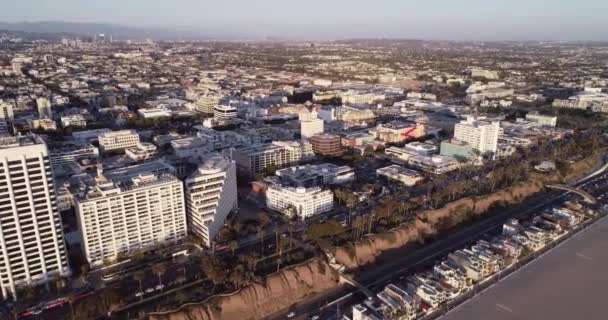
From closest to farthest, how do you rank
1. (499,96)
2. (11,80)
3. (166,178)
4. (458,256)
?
(458,256), (166,178), (499,96), (11,80)

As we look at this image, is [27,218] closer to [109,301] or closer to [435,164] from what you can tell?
[109,301]

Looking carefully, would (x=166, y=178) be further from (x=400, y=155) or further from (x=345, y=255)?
(x=400, y=155)

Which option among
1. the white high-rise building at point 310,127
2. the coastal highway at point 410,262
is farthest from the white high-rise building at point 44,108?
the coastal highway at point 410,262

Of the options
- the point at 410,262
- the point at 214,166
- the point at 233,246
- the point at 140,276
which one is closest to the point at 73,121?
the point at 214,166

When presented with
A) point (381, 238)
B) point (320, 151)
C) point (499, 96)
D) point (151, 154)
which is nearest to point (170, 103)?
point (151, 154)

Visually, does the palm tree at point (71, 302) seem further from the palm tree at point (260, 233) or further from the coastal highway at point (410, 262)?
the palm tree at point (260, 233)

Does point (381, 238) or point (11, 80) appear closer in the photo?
point (381, 238)
